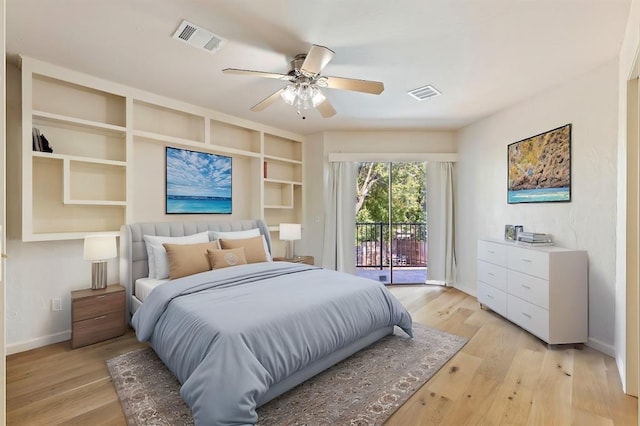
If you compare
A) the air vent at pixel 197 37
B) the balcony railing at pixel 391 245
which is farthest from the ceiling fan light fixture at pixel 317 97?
the balcony railing at pixel 391 245

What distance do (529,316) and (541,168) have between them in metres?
1.58

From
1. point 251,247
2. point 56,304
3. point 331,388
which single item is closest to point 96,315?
point 56,304

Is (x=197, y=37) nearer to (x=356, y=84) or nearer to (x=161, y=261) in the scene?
(x=356, y=84)

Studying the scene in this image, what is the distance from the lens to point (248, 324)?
1.81m

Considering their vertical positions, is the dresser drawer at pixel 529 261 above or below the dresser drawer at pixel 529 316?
above

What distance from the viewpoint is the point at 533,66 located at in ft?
8.55

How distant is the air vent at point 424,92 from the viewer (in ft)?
10.1

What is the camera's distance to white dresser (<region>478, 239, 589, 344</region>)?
104 inches

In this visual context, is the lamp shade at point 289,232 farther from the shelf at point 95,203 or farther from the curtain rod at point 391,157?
the shelf at point 95,203

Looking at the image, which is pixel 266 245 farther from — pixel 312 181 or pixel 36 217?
pixel 36 217

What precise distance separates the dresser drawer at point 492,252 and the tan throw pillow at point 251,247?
8.77ft

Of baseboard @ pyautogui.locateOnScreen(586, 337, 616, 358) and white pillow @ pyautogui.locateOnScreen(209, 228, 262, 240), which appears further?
white pillow @ pyautogui.locateOnScreen(209, 228, 262, 240)

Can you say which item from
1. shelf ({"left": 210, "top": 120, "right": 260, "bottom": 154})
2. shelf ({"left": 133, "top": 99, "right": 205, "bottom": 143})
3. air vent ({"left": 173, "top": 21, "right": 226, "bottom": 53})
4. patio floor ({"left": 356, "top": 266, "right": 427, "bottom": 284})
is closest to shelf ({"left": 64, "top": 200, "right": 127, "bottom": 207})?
shelf ({"left": 133, "top": 99, "right": 205, "bottom": 143})

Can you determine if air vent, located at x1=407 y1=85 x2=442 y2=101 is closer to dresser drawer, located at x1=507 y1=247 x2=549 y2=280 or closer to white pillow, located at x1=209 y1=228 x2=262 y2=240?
dresser drawer, located at x1=507 y1=247 x2=549 y2=280
